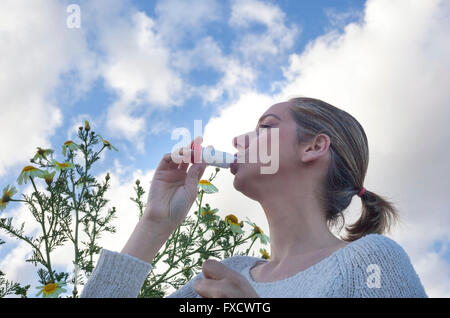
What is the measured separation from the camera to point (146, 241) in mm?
1416

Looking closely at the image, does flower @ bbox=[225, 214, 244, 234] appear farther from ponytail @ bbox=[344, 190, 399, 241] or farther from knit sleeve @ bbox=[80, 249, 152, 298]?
knit sleeve @ bbox=[80, 249, 152, 298]

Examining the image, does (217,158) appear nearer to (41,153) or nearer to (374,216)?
(374,216)

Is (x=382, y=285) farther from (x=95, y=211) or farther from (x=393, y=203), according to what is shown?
(x=95, y=211)

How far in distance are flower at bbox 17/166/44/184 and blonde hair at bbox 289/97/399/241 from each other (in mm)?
1449

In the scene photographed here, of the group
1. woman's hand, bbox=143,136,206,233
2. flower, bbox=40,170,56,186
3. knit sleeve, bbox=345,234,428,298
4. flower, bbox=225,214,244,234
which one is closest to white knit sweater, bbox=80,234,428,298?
knit sleeve, bbox=345,234,428,298

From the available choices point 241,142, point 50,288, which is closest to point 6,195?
point 50,288

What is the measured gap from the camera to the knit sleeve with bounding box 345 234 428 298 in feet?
3.45

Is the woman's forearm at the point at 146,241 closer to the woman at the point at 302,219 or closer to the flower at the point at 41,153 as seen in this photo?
the woman at the point at 302,219

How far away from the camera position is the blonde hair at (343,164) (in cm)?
155

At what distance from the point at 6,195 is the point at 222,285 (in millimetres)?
1878

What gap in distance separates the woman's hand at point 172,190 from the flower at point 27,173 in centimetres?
100

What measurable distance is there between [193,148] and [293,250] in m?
0.56

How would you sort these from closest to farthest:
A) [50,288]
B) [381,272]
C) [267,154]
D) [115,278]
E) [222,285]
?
[222,285] < [381,272] < [115,278] < [267,154] < [50,288]

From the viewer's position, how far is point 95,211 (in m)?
2.32
